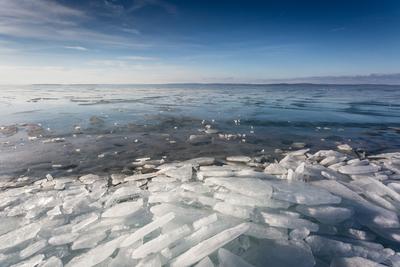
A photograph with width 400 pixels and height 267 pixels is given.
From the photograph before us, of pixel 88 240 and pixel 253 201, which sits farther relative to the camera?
pixel 253 201

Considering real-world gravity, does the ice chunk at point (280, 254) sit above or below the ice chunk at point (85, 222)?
above

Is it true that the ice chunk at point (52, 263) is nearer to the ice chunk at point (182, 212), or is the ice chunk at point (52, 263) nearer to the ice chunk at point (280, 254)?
the ice chunk at point (182, 212)

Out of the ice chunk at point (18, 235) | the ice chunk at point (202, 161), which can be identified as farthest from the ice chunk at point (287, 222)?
the ice chunk at point (202, 161)

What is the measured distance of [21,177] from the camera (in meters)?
5.38

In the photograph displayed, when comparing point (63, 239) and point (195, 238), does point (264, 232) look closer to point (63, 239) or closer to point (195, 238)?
point (195, 238)

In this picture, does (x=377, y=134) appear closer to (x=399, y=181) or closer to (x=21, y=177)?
(x=399, y=181)

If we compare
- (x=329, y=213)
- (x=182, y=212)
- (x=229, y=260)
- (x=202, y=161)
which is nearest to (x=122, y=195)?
(x=182, y=212)

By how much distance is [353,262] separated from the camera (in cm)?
264

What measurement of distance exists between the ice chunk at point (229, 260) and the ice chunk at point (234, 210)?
56 cm

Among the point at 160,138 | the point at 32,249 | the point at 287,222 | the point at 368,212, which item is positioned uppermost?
the point at 287,222

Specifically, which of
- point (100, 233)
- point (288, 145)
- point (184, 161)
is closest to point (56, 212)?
point (100, 233)

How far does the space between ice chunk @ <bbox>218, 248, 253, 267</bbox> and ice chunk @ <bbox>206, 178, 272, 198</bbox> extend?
1006 millimetres

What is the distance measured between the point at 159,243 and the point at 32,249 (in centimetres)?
138

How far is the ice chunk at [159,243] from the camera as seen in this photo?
8.77 feet
